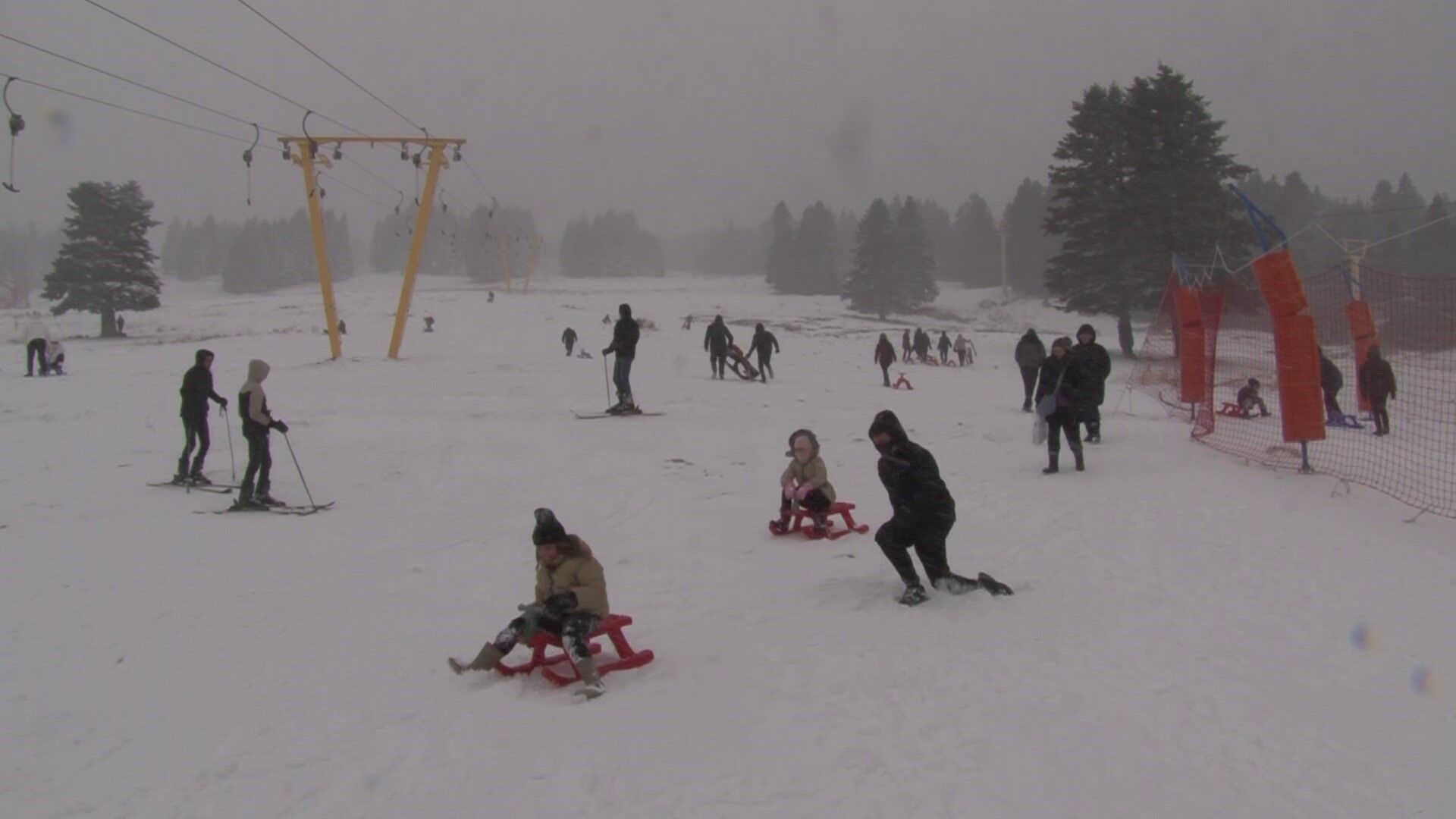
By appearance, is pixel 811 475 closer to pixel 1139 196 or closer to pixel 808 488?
pixel 808 488

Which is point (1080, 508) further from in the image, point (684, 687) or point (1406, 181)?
point (1406, 181)

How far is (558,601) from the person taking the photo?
18.5 ft

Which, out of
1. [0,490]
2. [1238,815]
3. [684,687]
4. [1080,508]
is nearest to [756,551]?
[684,687]

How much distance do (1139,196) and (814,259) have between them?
59890mm

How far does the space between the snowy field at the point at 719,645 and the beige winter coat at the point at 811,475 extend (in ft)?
2.02

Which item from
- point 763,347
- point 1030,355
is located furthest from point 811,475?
point 763,347

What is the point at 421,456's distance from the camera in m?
13.6

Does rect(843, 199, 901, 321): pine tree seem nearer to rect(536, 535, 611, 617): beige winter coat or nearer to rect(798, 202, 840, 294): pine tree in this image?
rect(798, 202, 840, 294): pine tree

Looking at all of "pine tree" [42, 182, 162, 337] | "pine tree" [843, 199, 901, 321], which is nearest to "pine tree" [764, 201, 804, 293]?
"pine tree" [843, 199, 901, 321]

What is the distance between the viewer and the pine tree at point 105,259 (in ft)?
155

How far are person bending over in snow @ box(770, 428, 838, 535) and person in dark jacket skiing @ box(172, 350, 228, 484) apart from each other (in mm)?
7499

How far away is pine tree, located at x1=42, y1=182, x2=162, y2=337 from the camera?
47.1 meters

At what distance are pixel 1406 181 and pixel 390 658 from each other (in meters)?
144

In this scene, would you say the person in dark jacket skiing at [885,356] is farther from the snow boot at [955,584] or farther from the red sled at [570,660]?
the red sled at [570,660]
